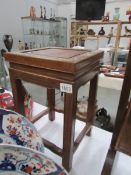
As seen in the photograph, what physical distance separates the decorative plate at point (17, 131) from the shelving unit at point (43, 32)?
277 cm

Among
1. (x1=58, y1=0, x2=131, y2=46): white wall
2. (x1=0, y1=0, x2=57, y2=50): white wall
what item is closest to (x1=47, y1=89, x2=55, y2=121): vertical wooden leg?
(x1=0, y1=0, x2=57, y2=50): white wall

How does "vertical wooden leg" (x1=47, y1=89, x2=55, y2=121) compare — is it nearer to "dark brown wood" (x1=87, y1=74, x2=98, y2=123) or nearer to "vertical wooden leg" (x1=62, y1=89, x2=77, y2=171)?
"dark brown wood" (x1=87, y1=74, x2=98, y2=123)

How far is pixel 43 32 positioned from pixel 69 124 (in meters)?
3.14

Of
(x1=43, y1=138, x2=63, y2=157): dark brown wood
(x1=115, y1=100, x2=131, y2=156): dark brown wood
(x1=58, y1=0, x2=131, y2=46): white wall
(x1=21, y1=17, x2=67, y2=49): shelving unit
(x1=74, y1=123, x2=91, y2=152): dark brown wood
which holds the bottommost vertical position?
(x1=43, y1=138, x2=63, y2=157): dark brown wood

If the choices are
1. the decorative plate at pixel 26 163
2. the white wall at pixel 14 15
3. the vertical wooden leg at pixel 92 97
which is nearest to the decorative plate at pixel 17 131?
the decorative plate at pixel 26 163

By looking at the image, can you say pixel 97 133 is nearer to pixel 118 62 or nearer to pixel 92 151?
pixel 92 151

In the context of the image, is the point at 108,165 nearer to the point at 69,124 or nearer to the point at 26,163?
the point at 69,124

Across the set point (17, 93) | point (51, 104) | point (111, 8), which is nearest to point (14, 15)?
point (111, 8)

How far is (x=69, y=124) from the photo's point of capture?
50 centimetres

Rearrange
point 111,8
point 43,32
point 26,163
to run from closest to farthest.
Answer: point 26,163
point 43,32
point 111,8

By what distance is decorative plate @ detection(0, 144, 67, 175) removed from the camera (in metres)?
0.29

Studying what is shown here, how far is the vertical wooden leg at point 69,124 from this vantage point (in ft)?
1.54

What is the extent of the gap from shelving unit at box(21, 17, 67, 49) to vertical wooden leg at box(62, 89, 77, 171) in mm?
2778

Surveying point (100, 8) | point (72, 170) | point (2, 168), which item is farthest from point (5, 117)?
point (100, 8)
